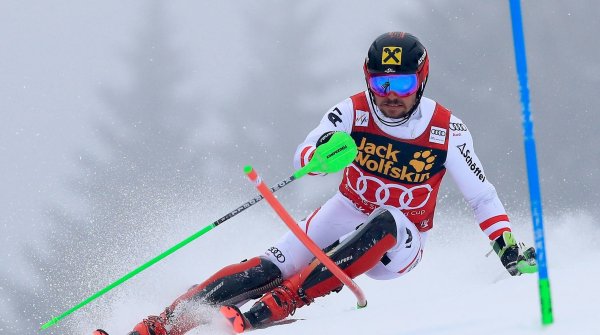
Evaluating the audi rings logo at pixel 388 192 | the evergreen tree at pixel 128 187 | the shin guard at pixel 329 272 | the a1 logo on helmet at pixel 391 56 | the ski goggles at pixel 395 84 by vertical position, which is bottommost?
the shin guard at pixel 329 272

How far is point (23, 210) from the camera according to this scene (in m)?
18.0

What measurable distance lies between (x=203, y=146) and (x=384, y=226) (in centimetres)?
1540

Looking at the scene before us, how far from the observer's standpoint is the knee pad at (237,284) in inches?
194

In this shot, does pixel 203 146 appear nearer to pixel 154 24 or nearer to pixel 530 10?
pixel 154 24

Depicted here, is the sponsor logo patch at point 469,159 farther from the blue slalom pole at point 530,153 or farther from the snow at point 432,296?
the blue slalom pole at point 530,153

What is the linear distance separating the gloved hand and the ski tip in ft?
5.38

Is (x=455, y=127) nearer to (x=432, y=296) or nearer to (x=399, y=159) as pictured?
(x=399, y=159)

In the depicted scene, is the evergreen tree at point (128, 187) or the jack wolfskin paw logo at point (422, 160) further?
the evergreen tree at point (128, 187)

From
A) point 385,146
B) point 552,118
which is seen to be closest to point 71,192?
point 552,118

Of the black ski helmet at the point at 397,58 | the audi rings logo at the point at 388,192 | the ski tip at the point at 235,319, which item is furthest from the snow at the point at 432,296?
the black ski helmet at the point at 397,58

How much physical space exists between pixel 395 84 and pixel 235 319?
5.24ft

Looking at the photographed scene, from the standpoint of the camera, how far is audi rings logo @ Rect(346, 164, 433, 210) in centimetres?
511

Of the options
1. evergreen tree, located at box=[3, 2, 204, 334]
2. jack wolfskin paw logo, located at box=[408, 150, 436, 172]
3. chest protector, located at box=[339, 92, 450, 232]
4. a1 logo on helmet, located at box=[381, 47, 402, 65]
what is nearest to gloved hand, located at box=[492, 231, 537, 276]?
chest protector, located at box=[339, 92, 450, 232]

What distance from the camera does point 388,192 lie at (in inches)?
202
